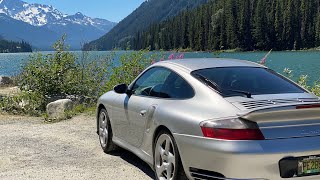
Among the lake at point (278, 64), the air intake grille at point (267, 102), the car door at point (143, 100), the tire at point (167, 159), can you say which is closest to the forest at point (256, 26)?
the lake at point (278, 64)

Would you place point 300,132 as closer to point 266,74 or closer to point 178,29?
point 266,74

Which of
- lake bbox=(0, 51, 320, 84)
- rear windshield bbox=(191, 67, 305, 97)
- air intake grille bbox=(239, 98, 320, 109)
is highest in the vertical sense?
rear windshield bbox=(191, 67, 305, 97)

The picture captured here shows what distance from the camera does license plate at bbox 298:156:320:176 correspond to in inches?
145

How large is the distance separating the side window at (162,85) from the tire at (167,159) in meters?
0.47

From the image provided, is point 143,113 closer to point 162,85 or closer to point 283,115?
point 162,85

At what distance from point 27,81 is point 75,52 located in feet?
7.52

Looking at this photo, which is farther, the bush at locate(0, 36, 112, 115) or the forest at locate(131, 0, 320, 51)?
the forest at locate(131, 0, 320, 51)

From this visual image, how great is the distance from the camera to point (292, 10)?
110438 millimetres

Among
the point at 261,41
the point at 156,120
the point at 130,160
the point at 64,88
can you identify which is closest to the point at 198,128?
the point at 156,120

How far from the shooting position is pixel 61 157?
6641 mm

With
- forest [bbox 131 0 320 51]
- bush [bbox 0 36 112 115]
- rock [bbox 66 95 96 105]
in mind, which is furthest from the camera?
forest [bbox 131 0 320 51]

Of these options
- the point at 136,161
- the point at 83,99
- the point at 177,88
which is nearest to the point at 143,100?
the point at 177,88

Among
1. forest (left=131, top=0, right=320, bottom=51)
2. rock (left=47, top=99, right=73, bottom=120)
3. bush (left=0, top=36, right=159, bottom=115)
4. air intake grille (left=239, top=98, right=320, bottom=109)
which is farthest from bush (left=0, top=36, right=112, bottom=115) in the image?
forest (left=131, top=0, right=320, bottom=51)

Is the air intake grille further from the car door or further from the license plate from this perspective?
the car door
